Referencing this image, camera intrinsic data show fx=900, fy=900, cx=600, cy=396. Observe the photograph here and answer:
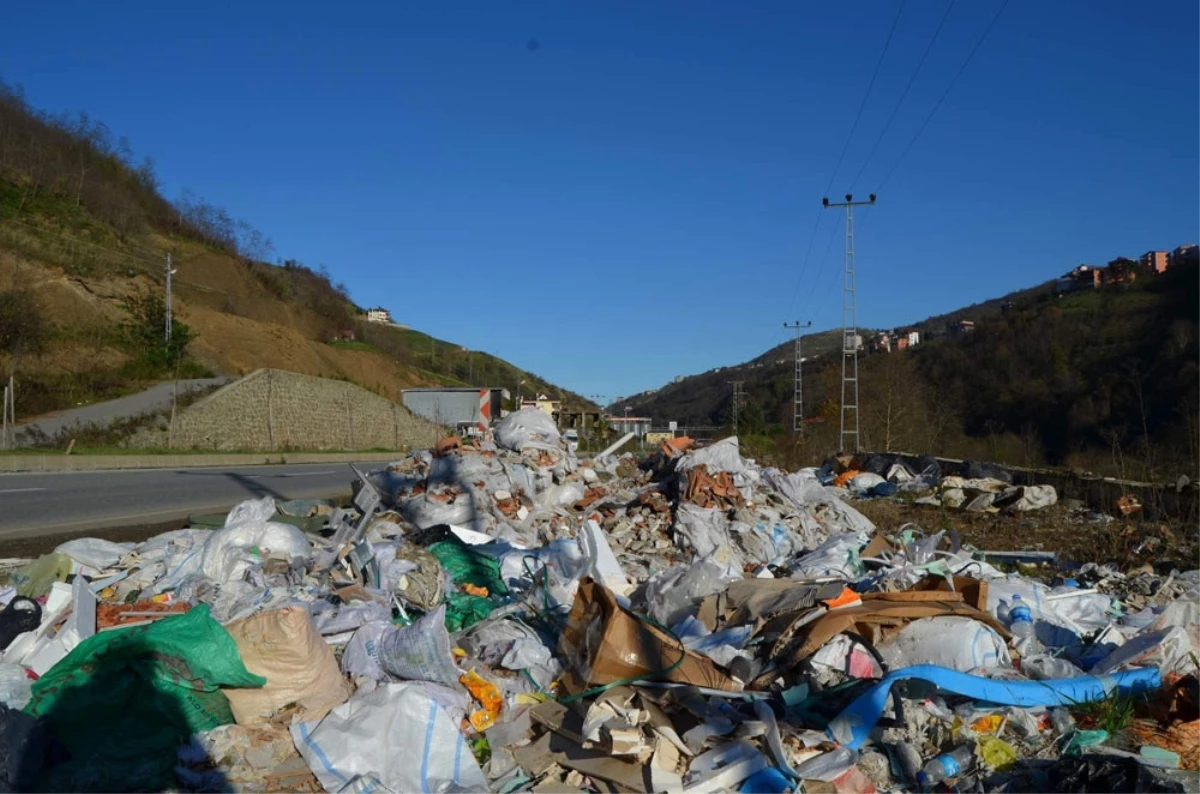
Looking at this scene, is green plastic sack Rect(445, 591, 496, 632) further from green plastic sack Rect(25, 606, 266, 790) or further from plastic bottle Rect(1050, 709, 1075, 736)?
plastic bottle Rect(1050, 709, 1075, 736)

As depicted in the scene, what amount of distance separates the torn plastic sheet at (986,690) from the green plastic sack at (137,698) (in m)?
2.62

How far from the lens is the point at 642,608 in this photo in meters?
5.81

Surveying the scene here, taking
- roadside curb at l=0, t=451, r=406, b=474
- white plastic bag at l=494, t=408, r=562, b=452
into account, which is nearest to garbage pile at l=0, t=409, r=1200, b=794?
white plastic bag at l=494, t=408, r=562, b=452

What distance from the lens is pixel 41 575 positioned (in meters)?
6.11

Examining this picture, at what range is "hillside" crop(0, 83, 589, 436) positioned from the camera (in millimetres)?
29719

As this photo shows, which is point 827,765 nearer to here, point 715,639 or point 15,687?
point 715,639

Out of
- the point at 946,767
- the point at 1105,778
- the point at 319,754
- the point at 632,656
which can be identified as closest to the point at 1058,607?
the point at 946,767

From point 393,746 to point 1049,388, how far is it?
141 ft

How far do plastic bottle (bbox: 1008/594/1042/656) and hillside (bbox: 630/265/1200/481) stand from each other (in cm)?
659

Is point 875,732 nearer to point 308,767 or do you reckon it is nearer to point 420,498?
point 308,767

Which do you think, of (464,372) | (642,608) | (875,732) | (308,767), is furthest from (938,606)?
(464,372)

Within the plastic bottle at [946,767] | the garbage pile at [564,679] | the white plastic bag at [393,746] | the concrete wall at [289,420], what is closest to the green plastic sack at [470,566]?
the garbage pile at [564,679]

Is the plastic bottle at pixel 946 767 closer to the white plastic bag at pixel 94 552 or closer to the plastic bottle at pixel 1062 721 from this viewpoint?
the plastic bottle at pixel 1062 721

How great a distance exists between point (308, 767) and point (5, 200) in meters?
50.9
